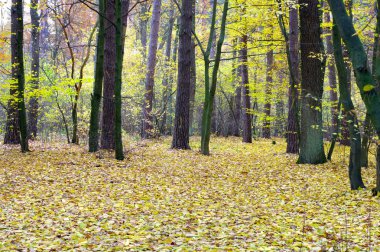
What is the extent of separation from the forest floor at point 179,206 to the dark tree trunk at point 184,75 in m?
2.67

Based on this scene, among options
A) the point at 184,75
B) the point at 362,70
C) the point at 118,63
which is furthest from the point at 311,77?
the point at 362,70

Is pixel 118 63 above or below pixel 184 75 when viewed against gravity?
below

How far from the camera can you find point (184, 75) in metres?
12.7

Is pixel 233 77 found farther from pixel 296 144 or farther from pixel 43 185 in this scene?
pixel 43 185

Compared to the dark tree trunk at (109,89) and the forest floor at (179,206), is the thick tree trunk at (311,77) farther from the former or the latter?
the dark tree trunk at (109,89)

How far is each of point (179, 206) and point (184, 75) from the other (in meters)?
7.21

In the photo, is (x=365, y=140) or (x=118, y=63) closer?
(x=365, y=140)

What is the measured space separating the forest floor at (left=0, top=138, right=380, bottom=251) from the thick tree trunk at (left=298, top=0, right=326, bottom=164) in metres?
0.56

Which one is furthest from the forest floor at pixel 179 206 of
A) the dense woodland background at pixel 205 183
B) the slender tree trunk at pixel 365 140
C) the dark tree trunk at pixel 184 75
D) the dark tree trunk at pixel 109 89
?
the dark tree trunk at pixel 184 75

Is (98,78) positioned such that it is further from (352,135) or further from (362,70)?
(362,70)

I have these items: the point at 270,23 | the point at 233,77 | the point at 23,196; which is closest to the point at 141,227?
the point at 23,196

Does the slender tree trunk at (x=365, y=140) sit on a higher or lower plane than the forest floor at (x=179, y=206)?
higher

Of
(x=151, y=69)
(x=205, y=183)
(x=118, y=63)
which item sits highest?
(x=151, y=69)

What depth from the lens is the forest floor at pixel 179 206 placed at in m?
4.43
